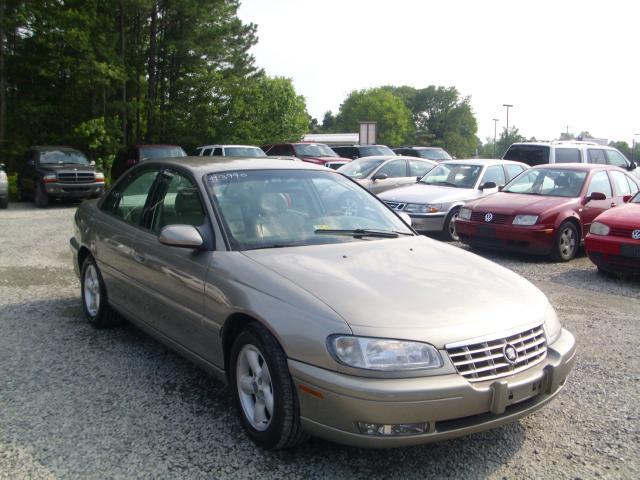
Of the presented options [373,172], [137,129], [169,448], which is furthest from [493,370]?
[137,129]

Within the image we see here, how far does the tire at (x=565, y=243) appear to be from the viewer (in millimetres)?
9297

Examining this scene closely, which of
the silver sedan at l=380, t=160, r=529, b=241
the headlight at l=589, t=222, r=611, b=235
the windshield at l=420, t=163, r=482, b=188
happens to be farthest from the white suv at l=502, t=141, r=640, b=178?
the headlight at l=589, t=222, r=611, b=235

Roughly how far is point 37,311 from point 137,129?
1157 inches

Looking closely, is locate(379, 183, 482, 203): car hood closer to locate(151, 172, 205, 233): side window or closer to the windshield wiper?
the windshield wiper

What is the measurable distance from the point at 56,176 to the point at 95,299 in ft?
43.5

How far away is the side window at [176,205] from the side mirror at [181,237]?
0.74 feet

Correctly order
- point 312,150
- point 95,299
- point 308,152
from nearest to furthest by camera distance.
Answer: point 95,299 → point 308,152 → point 312,150

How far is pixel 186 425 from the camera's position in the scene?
3625 millimetres

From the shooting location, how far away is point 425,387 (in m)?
2.79

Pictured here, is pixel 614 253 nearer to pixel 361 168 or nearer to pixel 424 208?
pixel 424 208

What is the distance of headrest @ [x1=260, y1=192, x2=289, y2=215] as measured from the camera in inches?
159

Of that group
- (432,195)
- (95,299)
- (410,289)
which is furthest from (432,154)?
(410,289)

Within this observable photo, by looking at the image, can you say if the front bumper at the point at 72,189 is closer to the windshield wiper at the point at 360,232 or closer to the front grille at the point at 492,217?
the front grille at the point at 492,217

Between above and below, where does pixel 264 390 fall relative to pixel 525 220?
below
